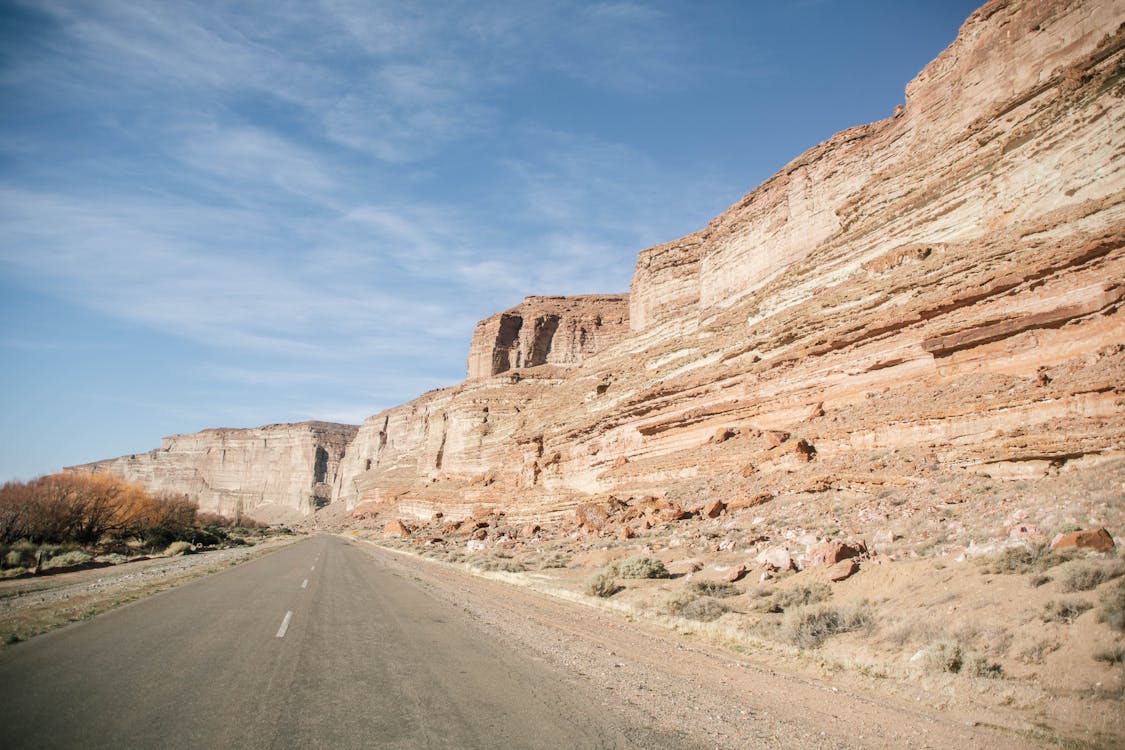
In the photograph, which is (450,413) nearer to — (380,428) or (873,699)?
(380,428)

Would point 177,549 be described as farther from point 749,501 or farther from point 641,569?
point 749,501

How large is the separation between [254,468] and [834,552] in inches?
7176

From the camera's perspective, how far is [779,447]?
23.0 m

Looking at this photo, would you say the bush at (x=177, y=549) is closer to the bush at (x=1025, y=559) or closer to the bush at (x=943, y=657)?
the bush at (x=943, y=657)

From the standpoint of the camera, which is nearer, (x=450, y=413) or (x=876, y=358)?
(x=876, y=358)

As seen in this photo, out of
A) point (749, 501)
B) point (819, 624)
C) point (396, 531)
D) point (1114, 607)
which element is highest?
point (749, 501)

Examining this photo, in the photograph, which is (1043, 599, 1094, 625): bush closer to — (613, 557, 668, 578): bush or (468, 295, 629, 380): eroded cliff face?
(613, 557, 668, 578): bush

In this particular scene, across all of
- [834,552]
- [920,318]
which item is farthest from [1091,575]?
[920,318]

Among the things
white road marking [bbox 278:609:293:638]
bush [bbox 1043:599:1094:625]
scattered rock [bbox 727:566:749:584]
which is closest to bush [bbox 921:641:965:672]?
bush [bbox 1043:599:1094:625]

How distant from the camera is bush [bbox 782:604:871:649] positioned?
8648mm

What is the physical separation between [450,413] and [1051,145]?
7985 cm

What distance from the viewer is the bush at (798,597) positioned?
10.5 meters

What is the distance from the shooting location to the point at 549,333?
108 m

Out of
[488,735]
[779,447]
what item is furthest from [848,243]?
[488,735]
